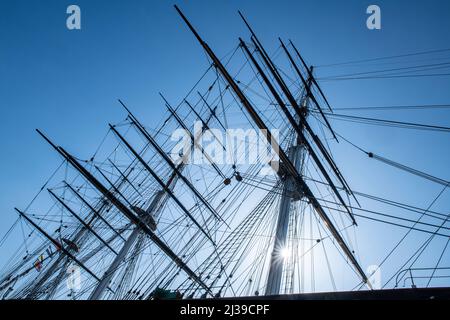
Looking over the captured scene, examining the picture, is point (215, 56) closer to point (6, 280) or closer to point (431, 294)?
point (431, 294)

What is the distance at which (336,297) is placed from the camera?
7.87ft

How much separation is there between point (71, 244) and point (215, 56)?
20.5 m

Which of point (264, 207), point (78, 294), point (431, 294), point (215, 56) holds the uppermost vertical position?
point (215, 56)

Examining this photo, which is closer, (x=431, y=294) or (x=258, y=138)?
(x=431, y=294)

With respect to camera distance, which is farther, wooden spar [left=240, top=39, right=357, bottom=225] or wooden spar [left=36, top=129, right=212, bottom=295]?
wooden spar [left=36, top=129, right=212, bottom=295]

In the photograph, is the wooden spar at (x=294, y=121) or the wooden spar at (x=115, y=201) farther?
the wooden spar at (x=115, y=201)

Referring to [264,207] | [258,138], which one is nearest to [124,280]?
[264,207]

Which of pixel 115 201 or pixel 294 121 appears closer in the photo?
pixel 294 121

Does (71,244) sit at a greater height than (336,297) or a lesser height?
greater
